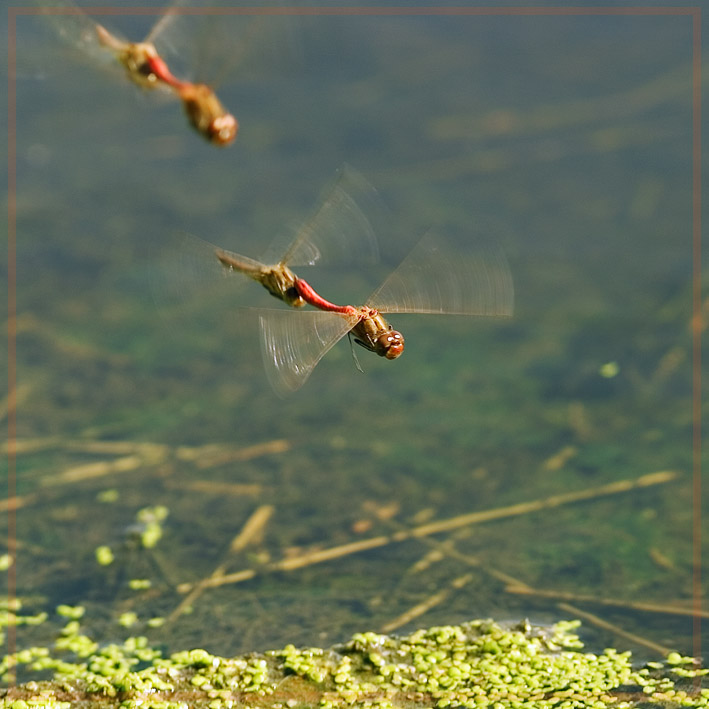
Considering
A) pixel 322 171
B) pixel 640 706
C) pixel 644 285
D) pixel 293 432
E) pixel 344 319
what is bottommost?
pixel 640 706

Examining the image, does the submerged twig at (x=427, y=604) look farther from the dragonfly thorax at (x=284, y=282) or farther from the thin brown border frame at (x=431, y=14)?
the dragonfly thorax at (x=284, y=282)

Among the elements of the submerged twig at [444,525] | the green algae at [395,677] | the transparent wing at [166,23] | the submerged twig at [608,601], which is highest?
the transparent wing at [166,23]

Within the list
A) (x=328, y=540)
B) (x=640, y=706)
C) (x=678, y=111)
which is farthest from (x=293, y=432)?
(x=678, y=111)

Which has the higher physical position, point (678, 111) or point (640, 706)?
point (678, 111)

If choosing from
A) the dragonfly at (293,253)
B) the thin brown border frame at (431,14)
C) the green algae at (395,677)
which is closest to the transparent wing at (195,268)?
the dragonfly at (293,253)

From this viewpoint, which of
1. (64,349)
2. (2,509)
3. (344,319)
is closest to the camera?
(344,319)

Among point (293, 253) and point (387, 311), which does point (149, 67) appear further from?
point (387, 311)

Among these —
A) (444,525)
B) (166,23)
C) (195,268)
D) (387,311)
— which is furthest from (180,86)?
(444,525)

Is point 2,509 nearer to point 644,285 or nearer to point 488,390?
point 488,390
